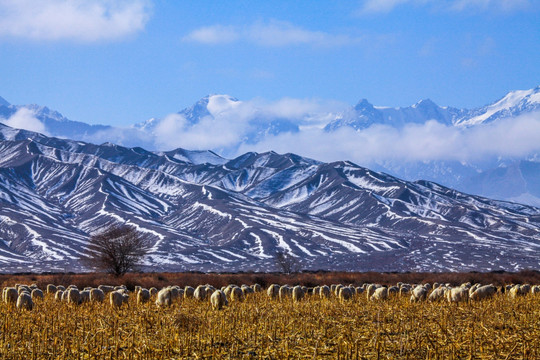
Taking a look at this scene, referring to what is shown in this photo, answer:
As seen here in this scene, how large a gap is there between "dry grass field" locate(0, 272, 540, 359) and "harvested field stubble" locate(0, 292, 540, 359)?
25 mm

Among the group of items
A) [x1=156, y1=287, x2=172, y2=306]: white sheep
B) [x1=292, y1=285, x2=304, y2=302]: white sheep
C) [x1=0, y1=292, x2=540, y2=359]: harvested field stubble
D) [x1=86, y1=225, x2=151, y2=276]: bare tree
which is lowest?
[x1=0, y1=292, x2=540, y2=359]: harvested field stubble

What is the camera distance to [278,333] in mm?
17531

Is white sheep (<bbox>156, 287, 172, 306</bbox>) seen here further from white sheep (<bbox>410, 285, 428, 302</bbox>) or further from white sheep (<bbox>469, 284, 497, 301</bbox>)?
white sheep (<bbox>469, 284, 497, 301</bbox>)

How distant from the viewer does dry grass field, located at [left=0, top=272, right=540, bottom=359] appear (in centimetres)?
1505

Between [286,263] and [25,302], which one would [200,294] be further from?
[286,263]

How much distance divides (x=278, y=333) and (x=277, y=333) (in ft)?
0.10

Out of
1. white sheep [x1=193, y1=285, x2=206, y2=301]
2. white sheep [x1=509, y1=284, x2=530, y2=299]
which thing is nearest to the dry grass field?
white sheep [x1=193, y1=285, x2=206, y2=301]

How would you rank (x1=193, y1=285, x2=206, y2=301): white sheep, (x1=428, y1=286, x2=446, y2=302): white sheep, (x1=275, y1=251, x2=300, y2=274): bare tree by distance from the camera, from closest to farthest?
(x1=193, y1=285, x2=206, y2=301): white sheep < (x1=428, y1=286, x2=446, y2=302): white sheep < (x1=275, y1=251, x2=300, y2=274): bare tree

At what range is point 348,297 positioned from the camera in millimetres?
32281

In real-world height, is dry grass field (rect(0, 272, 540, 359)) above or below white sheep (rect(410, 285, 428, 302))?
below

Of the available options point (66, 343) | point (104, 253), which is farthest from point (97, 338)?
point (104, 253)

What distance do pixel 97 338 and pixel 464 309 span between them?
491 inches

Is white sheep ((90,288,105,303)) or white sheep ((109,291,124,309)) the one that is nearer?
white sheep ((109,291,124,309))

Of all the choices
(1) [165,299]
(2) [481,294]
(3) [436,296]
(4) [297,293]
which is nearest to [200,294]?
(1) [165,299]
